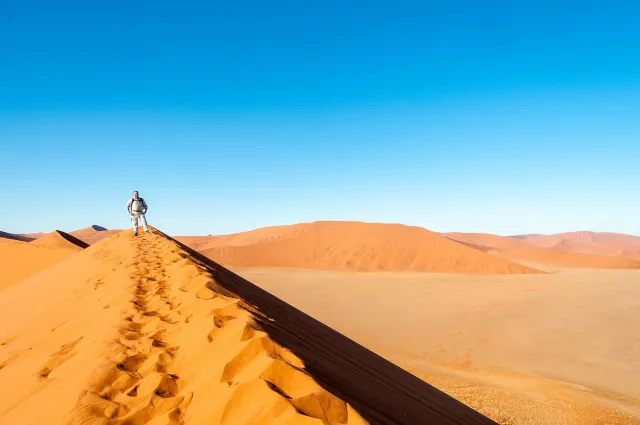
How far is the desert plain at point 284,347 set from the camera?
1963 millimetres

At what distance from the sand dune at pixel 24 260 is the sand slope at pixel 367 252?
24.0 m

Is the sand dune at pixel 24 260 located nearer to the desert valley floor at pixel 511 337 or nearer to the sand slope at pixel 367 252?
the desert valley floor at pixel 511 337

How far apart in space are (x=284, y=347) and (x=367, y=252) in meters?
38.2

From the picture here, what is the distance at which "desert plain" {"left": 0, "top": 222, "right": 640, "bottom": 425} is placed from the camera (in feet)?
6.44

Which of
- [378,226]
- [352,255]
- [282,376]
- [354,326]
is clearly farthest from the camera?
[378,226]

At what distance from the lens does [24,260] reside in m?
14.5

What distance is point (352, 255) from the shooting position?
39.7m

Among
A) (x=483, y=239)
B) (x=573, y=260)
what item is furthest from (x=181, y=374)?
(x=483, y=239)

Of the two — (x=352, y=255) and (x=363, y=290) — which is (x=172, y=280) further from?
(x=352, y=255)

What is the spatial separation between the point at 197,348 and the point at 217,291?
122 cm

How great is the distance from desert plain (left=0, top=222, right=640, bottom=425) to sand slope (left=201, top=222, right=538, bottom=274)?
548 inches

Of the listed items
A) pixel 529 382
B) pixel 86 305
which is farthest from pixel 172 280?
pixel 529 382

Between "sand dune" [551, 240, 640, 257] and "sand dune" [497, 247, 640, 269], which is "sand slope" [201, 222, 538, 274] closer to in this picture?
"sand dune" [497, 247, 640, 269]

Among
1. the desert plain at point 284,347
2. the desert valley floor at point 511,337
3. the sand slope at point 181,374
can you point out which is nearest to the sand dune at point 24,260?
the desert plain at point 284,347
